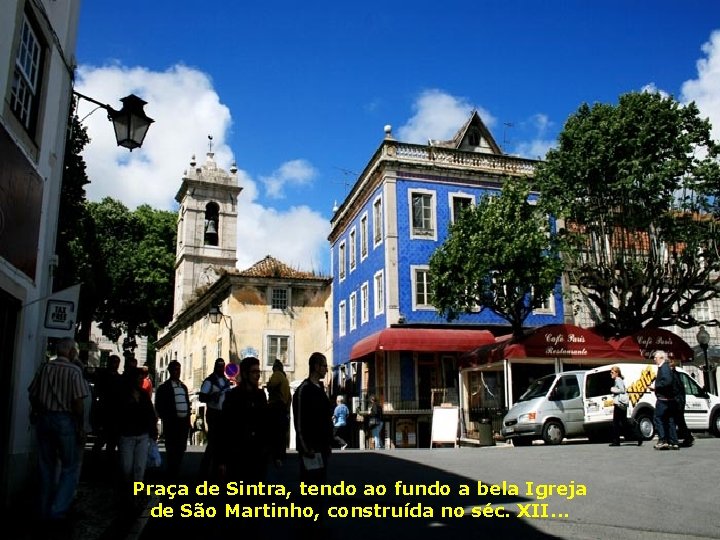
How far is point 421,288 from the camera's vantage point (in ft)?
88.3

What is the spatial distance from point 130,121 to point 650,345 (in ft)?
64.7

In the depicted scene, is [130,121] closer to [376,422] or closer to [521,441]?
[521,441]

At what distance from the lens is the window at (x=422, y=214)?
89.8ft

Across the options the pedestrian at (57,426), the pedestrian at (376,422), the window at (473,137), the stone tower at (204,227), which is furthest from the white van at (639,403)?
the stone tower at (204,227)

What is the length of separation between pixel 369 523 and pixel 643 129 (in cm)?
2011

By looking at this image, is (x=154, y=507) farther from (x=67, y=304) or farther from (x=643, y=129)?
(x=643, y=129)

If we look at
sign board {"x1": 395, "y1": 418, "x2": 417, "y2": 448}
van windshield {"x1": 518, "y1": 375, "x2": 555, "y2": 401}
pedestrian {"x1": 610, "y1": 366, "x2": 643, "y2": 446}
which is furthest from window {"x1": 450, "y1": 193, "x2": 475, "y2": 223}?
pedestrian {"x1": 610, "y1": 366, "x2": 643, "y2": 446}

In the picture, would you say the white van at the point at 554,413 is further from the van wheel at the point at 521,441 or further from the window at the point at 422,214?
the window at the point at 422,214

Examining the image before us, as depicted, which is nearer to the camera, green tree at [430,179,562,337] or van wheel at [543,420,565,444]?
van wheel at [543,420,565,444]

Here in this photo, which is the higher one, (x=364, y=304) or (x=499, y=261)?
(x=499, y=261)

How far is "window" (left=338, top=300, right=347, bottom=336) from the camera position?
3344 centimetres

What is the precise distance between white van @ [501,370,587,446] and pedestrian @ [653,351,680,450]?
4599mm

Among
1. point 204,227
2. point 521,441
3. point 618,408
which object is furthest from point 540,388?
point 204,227

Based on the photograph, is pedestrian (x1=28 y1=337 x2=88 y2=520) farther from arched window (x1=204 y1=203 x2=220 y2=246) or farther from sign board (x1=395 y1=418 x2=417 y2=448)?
arched window (x1=204 y1=203 x2=220 y2=246)
